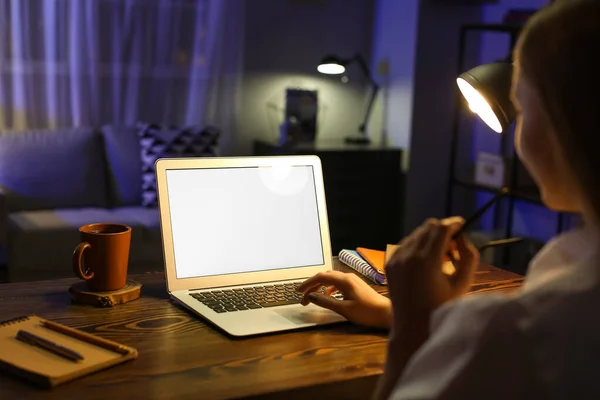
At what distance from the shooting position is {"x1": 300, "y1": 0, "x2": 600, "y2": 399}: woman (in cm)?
70

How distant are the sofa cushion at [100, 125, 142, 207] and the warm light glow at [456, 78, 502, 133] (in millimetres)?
2877

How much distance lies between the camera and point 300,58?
4797mm

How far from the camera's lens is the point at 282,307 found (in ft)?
4.55

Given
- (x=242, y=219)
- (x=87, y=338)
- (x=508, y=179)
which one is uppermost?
(x=242, y=219)

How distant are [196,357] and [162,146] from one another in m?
3.04

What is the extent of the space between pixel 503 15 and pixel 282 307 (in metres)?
3.65

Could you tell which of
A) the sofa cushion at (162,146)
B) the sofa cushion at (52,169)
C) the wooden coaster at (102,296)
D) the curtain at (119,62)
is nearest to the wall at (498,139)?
the curtain at (119,62)

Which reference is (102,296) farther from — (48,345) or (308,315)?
(308,315)

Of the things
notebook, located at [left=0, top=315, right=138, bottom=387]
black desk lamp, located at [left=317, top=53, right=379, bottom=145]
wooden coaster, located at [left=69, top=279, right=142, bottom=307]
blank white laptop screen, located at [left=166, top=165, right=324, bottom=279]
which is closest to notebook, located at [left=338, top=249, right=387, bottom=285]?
blank white laptop screen, located at [left=166, top=165, right=324, bottom=279]

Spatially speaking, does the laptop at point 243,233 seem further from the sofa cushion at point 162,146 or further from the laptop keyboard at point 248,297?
the sofa cushion at point 162,146

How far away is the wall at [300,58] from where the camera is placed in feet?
15.4

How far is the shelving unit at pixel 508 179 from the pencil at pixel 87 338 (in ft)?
10.2

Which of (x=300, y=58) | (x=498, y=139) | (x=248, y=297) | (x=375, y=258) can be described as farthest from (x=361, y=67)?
(x=248, y=297)

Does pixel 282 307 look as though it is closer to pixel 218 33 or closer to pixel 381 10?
pixel 218 33
